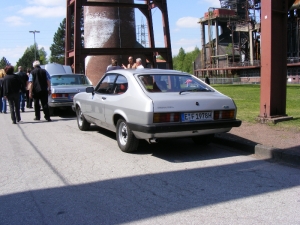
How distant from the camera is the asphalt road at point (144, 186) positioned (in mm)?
3662

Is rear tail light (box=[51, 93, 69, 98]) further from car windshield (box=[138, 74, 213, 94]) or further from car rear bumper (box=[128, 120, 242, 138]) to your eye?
car rear bumper (box=[128, 120, 242, 138])

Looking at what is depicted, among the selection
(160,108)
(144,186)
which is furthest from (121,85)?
(144,186)

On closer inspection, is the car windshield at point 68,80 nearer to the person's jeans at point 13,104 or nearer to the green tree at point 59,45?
the person's jeans at point 13,104

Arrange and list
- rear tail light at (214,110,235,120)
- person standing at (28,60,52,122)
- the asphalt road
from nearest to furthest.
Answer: the asphalt road, rear tail light at (214,110,235,120), person standing at (28,60,52,122)

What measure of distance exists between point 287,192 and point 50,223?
281 cm

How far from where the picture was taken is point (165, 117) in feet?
18.9

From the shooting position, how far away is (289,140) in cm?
666

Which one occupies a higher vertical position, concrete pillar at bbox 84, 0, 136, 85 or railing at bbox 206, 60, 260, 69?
concrete pillar at bbox 84, 0, 136, 85

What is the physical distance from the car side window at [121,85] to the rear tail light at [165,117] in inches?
47.2

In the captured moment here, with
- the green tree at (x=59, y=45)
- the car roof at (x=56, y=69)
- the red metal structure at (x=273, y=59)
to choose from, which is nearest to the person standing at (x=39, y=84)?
the red metal structure at (x=273, y=59)

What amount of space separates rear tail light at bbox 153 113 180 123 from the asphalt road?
714 mm

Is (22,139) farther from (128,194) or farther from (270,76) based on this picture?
(270,76)

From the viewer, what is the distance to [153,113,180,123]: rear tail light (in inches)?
225

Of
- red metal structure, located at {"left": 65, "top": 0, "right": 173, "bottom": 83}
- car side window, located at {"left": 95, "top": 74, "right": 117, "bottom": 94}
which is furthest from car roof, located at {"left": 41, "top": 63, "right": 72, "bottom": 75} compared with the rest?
car side window, located at {"left": 95, "top": 74, "right": 117, "bottom": 94}
